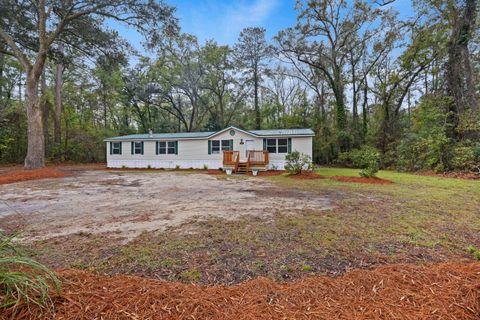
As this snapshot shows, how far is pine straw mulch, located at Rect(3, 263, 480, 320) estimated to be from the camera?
1.60 metres

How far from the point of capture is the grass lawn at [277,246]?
2406 millimetres

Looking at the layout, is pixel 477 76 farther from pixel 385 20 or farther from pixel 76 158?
pixel 76 158

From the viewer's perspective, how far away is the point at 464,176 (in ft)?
33.9

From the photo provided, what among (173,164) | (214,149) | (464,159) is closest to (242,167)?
(214,149)

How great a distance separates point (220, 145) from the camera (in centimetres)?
1566

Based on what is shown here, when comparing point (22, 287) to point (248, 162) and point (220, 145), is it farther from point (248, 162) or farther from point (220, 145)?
point (220, 145)

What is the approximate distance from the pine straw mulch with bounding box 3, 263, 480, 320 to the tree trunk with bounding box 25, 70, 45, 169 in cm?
1436

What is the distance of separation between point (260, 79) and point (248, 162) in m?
14.7

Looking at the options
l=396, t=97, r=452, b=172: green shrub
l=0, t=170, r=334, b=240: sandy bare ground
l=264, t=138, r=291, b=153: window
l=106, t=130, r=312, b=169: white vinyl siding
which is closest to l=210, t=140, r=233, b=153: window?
l=106, t=130, r=312, b=169: white vinyl siding

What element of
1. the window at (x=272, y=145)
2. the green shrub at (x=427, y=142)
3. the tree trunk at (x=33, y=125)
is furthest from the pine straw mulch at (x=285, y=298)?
the tree trunk at (x=33, y=125)

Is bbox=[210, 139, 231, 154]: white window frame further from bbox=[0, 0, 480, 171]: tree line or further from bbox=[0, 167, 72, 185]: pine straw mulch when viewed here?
bbox=[0, 167, 72, 185]: pine straw mulch

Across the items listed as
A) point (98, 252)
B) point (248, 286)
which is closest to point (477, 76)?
point (248, 286)

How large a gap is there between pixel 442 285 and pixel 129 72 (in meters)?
28.2

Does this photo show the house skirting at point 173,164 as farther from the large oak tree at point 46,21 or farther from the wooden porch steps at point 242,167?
the large oak tree at point 46,21
